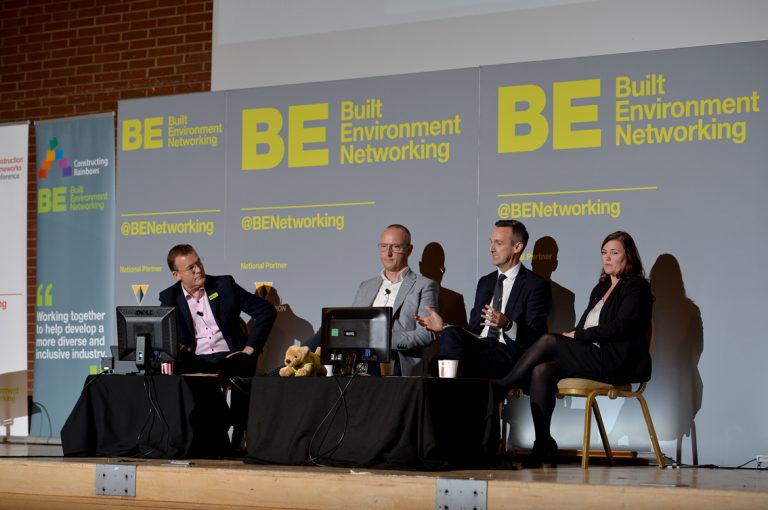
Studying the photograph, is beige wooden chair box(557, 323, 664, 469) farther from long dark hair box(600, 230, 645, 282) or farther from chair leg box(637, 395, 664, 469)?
long dark hair box(600, 230, 645, 282)

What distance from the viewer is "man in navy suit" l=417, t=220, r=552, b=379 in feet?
17.6

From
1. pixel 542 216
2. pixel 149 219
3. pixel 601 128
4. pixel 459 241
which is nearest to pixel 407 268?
pixel 459 241

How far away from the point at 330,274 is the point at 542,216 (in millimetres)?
1449

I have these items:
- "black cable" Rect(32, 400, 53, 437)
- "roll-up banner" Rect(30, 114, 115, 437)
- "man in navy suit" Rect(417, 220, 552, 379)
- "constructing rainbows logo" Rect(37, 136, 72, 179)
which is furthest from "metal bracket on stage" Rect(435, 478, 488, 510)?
"constructing rainbows logo" Rect(37, 136, 72, 179)

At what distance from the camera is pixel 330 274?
6.66 m

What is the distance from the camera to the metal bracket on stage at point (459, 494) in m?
3.87

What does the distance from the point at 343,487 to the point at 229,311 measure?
2.26 m

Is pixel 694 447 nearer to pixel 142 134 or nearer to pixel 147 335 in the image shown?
pixel 147 335

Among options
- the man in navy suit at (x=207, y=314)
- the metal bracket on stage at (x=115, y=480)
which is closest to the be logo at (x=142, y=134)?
the man in navy suit at (x=207, y=314)

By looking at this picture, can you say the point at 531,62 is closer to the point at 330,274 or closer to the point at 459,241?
the point at 459,241

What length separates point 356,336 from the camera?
15.3ft

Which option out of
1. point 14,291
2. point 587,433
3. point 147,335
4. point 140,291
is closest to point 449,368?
point 587,433

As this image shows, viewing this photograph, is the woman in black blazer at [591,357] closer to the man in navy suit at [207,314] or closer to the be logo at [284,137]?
the man in navy suit at [207,314]

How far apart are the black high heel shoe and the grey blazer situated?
36.6 inches
